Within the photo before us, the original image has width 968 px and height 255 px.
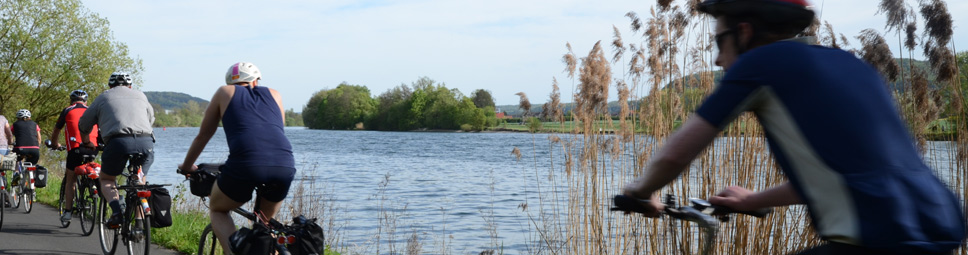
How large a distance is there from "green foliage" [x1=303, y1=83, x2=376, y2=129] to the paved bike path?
359 ft

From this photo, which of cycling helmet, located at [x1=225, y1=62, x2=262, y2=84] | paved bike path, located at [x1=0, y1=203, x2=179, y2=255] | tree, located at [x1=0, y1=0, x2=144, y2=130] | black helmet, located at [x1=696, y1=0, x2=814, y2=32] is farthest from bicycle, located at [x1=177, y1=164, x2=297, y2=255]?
tree, located at [x1=0, y1=0, x2=144, y2=130]

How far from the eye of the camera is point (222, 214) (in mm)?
4594

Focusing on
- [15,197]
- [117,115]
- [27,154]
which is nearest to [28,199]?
[15,197]

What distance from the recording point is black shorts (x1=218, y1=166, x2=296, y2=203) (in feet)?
14.2

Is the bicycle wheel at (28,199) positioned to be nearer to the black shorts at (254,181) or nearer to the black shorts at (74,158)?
the black shorts at (74,158)

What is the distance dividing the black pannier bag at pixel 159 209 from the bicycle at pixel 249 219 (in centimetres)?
93

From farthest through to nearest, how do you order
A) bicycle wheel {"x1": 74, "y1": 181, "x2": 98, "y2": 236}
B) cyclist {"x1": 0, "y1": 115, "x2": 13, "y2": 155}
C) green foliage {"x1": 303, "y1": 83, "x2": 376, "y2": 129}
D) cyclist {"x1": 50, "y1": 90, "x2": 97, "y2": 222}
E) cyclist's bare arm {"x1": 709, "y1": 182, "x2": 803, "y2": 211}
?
green foliage {"x1": 303, "y1": 83, "x2": 376, "y2": 129} → cyclist {"x1": 0, "y1": 115, "x2": 13, "y2": 155} → bicycle wheel {"x1": 74, "y1": 181, "x2": 98, "y2": 236} → cyclist {"x1": 50, "y1": 90, "x2": 97, "y2": 222} → cyclist's bare arm {"x1": 709, "y1": 182, "x2": 803, "y2": 211}

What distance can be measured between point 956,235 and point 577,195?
5.27m

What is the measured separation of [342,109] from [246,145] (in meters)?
122

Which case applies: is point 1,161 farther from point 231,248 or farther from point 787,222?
point 787,222

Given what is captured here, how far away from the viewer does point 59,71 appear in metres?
30.8

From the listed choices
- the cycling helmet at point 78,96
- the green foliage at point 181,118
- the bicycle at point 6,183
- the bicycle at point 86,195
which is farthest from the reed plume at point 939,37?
the green foliage at point 181,118

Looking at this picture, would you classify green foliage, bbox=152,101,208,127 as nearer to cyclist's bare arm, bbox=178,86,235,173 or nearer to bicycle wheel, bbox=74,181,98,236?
bicycle wheel, bbox=74,181,98,236

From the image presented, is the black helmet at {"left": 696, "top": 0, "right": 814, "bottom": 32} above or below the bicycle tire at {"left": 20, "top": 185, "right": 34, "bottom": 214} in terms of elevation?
above
